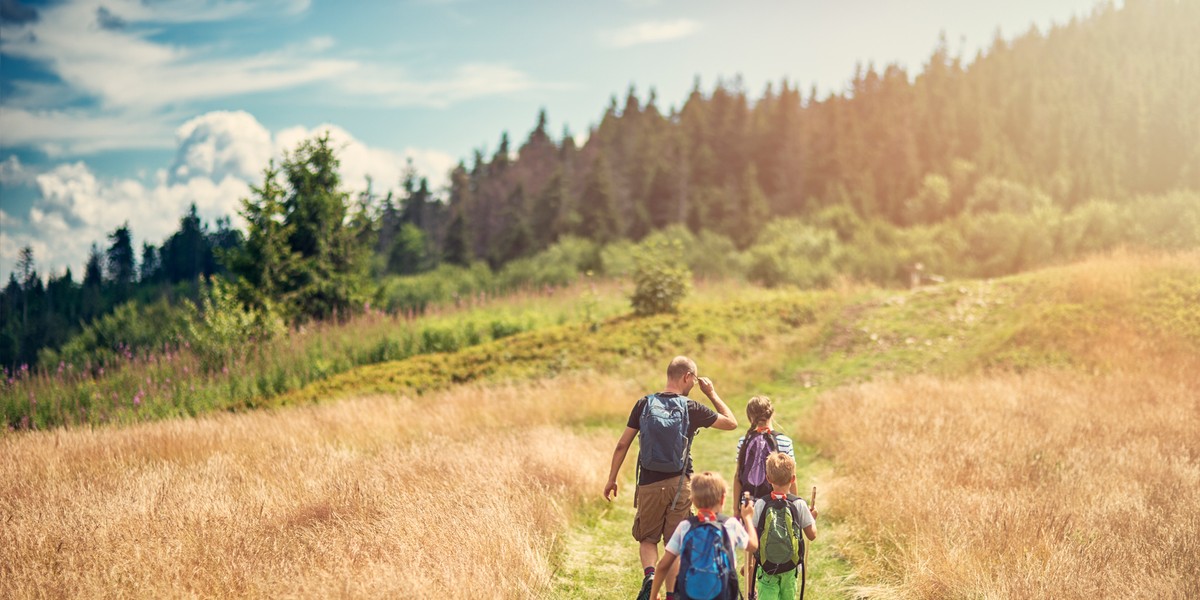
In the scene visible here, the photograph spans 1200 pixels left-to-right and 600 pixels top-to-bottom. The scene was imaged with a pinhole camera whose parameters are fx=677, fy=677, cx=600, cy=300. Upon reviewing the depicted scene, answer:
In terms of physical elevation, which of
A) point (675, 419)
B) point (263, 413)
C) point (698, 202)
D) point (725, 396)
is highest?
point (698, 202)

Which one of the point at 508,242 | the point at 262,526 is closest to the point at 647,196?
the point at 508,242

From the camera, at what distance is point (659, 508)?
16.7ft

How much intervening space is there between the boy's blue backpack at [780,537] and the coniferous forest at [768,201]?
15.3 metres

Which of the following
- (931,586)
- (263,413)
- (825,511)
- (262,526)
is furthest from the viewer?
(263,413)

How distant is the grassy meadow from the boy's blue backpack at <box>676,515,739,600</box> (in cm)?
182

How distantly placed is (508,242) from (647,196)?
13617 mm

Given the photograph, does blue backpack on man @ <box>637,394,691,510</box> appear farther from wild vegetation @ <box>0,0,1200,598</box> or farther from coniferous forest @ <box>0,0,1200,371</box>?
coniferous forest @ <box>0,0,1200,371</box>

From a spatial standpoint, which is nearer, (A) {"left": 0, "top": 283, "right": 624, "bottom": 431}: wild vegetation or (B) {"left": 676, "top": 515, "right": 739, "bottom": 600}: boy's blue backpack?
(B) {"left": 676, "top": 515, "right": 739, "bottom": 600}: boy's blue backpack

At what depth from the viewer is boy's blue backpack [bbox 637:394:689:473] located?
16.2 feet

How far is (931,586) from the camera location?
17.7 feet

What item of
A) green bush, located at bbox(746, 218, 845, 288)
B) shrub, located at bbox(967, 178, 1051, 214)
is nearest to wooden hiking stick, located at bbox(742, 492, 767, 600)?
green bush, located at bbox(746, 218, 845, 288)

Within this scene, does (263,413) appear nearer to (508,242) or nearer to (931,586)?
(931,586)

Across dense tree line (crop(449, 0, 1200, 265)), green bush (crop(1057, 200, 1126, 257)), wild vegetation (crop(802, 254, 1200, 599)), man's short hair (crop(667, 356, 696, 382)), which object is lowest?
wild vegetation (crop(802, 254, 1200, 599))

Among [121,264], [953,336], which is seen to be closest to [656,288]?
[953,336]
